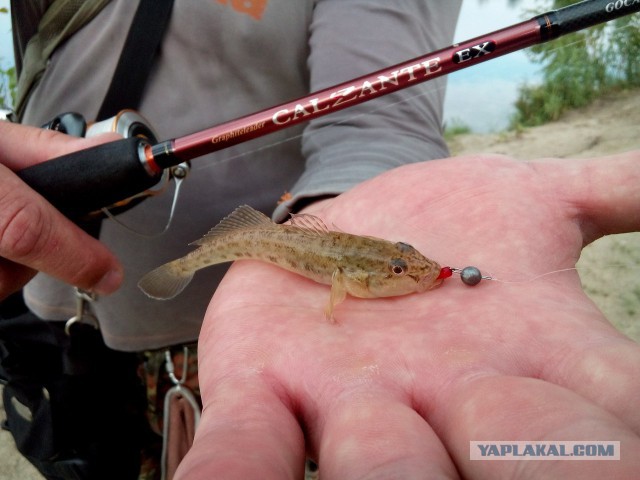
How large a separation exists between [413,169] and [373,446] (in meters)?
1.72

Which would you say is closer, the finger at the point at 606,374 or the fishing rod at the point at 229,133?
the finger at the point at 606,374

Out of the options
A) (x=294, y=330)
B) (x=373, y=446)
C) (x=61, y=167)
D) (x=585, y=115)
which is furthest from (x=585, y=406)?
(x=585, y=115)

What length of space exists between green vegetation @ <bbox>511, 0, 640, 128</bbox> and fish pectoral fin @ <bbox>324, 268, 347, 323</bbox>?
6.14 feet

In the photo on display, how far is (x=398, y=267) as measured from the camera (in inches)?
90.4

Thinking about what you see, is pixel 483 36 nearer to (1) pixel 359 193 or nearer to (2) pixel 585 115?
(1) pixel 359 193

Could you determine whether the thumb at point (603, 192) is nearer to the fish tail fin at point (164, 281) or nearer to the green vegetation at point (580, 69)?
the green vegetation at point (580, 69)

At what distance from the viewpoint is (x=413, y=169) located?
274 centimetres

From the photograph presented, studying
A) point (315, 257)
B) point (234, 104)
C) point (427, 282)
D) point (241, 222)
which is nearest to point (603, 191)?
point (427, 282)

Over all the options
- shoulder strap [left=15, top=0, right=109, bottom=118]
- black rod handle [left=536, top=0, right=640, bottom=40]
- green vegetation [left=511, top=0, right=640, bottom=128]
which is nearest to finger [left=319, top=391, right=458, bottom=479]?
black rod handle [left=536, top=0, right=640, bottom=40]

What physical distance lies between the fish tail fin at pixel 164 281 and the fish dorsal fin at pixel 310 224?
33.6 inches

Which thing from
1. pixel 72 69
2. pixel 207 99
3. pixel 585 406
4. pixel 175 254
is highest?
pixel 72 69

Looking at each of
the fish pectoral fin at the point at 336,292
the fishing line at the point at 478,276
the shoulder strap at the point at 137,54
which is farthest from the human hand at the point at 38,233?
the fishing line at the point at 478,276

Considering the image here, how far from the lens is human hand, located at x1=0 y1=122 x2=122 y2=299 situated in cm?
216

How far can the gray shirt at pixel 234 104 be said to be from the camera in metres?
3.21
